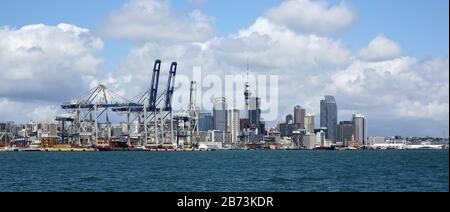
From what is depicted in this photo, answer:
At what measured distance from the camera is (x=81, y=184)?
41750 millimetres

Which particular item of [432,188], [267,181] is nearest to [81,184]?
[267,181]
